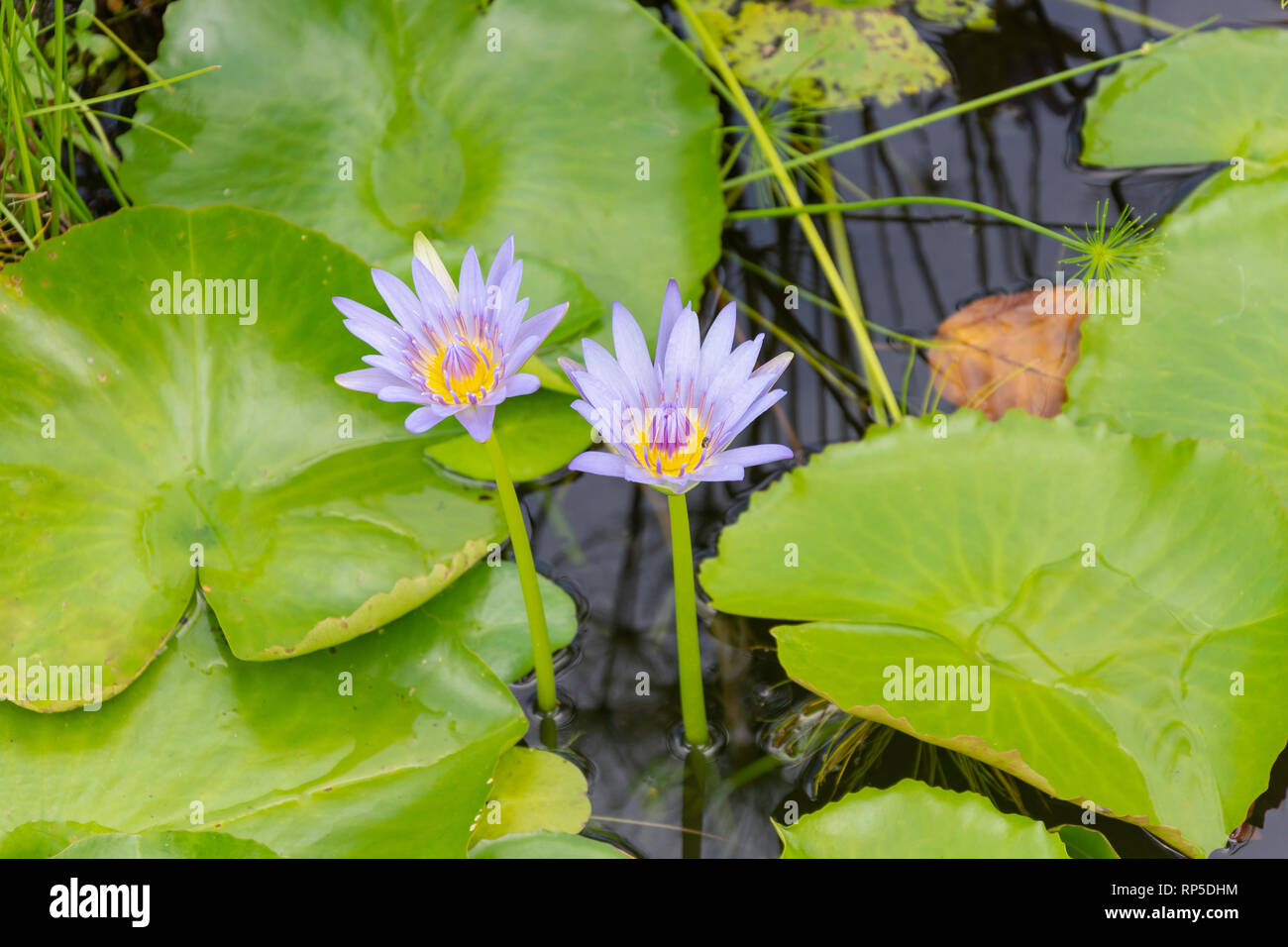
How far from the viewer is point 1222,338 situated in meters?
2.09

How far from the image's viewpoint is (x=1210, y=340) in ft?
6.87

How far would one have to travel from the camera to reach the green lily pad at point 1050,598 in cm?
171

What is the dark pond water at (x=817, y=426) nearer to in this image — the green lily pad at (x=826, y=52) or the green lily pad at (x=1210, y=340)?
the green lily pad at (x=826, y=52)

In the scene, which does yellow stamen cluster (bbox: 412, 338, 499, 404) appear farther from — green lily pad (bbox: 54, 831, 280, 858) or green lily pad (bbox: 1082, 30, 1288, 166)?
green lily pad (bbox: 1082, 30, 1288, 166)

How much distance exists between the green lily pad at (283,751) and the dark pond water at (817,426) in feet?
0.79

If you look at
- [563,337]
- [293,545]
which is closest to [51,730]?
[293,545]

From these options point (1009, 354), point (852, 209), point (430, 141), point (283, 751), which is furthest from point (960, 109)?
point (283, 751)

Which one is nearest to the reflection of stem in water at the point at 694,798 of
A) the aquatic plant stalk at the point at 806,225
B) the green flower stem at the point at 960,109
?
the aquatic plant stalk at the point at 806,225

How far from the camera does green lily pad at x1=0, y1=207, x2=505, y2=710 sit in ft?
5.98

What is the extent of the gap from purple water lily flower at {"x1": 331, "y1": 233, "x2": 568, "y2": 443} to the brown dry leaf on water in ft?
4.20

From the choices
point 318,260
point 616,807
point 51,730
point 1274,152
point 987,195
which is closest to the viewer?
point 51,730
